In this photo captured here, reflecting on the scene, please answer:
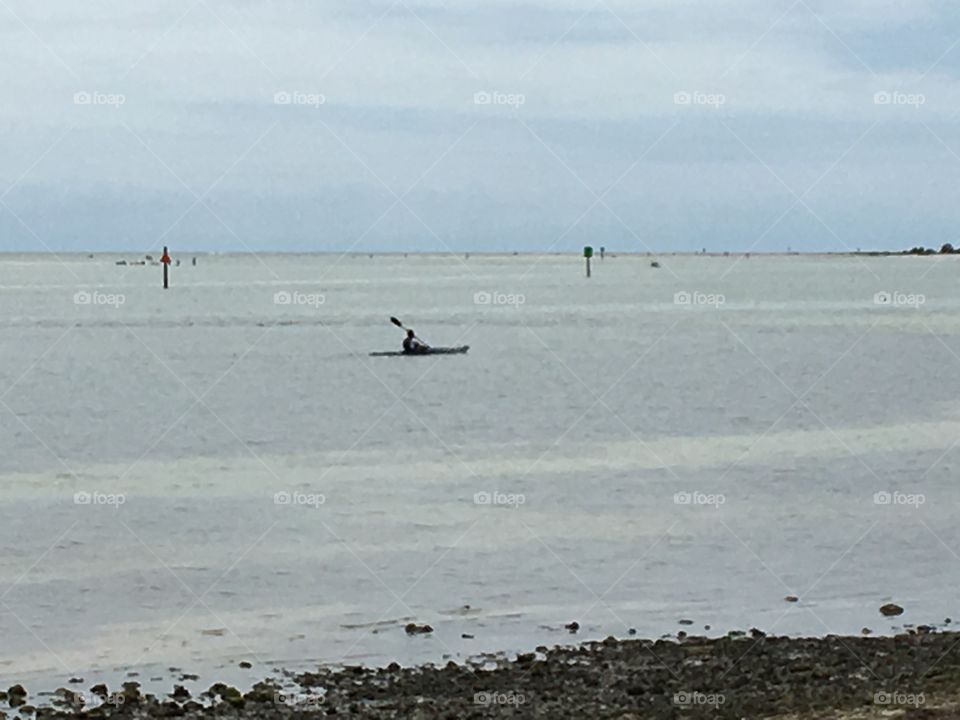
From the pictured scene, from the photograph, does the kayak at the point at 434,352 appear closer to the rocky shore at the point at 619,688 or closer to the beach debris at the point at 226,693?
the rocky shore at the point at 619,688

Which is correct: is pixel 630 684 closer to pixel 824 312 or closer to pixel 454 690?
pixel 454 690

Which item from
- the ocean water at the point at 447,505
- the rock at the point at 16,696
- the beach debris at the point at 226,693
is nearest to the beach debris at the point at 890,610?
the ocean water at the point at 447,505

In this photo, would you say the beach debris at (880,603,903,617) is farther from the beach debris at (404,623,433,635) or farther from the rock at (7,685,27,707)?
the rock at (7,685,27,707)

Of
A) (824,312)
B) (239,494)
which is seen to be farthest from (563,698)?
(824,312)

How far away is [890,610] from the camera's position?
2105 cm

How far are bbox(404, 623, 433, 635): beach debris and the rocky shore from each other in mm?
1804

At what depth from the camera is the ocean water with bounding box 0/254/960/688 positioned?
20.8 m

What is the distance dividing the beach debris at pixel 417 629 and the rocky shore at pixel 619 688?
1.80 meters

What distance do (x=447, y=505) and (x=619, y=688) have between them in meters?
13.7

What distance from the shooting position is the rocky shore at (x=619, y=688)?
15.4 m

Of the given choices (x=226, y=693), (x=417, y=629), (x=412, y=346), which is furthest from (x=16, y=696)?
(x=412, y=346)

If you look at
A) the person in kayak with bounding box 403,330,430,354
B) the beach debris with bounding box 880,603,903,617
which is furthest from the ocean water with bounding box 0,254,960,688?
the person in kayak with bounding box 403,330,430,354

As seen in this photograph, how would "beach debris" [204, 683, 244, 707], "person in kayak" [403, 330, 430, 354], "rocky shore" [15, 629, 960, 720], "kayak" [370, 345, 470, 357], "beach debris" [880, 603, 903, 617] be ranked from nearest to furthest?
"rocky shore" [15, 629, 960, 720] → "beach debris" [204, 683, 244, 707] → "beach debris" [880, 603, 903, 617] → "person in kayak" [403, 330, 430, 354] → "kayak" [370, 345, 470, 357]

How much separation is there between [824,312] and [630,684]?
11195 centimetres
